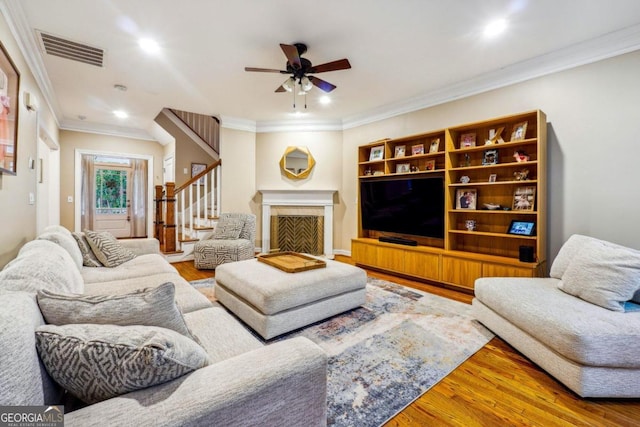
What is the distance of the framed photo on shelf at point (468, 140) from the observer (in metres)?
3.73

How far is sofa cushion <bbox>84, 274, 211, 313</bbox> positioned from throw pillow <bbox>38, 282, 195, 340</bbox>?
33.9 inches

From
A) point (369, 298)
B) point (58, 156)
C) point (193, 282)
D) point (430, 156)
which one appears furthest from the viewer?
point (58, 156)

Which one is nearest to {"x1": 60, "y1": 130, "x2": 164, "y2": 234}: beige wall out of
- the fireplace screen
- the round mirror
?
the round mirror

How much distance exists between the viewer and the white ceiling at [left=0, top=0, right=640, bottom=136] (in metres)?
2.37

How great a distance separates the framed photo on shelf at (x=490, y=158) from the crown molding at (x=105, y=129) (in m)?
6.74

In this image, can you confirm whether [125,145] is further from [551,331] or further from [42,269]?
[551,331]

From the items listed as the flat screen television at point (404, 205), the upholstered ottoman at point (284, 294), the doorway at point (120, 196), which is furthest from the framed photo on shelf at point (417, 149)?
the doorway at point (120, 196)

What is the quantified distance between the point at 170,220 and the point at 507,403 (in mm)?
4956

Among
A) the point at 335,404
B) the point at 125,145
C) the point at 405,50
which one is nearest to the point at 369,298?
the point at 335,404

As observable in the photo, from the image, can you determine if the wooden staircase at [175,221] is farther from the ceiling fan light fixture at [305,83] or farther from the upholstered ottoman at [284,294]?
the ceiling fan light fixture at [305,83]

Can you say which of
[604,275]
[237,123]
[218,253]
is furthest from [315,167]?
[604,275]

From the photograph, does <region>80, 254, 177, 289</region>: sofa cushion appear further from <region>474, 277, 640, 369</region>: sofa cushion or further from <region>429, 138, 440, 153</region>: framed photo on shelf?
Result: <region>429, 138, 440, 153</region>: framed photo on shelf

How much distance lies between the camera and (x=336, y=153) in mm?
5617

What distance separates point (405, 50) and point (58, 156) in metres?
6.39
